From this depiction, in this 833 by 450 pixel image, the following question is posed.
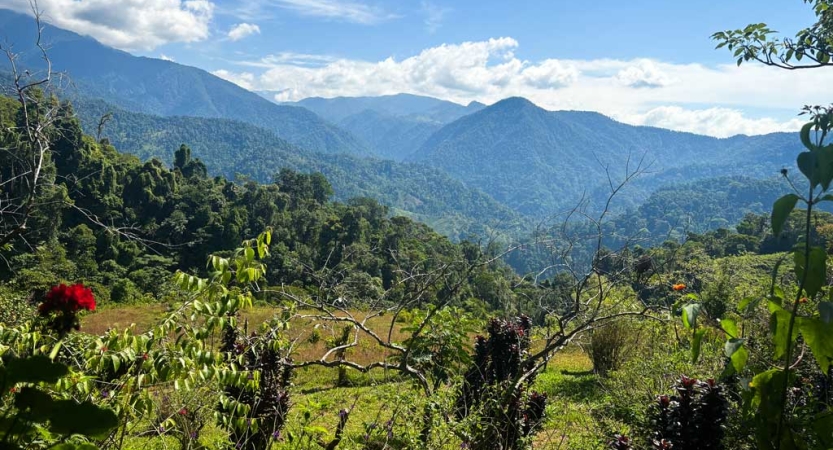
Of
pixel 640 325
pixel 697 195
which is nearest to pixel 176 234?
pixel 640 325

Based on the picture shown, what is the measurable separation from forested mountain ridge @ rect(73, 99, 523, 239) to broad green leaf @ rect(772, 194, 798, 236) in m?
132

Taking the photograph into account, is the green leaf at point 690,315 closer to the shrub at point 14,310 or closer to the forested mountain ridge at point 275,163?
the shrub at point 14,310

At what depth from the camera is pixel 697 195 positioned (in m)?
121

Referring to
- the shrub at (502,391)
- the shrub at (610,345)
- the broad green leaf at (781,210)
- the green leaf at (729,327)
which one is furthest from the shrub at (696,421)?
the shrub at (610,345)

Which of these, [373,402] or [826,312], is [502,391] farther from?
[373,402]

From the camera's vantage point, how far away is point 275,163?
155 m

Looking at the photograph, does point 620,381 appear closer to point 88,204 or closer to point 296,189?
point 88,204

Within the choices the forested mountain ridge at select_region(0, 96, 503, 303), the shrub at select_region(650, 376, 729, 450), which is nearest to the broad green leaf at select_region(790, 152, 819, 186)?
the shrub at select_region(650, 376, 729, 450)

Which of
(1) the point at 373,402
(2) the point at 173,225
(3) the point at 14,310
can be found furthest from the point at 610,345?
(2) the point at 173,225

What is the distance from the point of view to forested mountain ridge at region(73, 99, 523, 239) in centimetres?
14750

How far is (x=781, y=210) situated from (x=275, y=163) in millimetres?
161964

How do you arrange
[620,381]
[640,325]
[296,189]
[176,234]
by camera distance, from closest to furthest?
[620,381] → [640,325] → [176,234] → [296,189]

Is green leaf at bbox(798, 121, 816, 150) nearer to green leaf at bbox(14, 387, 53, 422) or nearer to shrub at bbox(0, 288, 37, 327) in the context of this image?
green leaf at bbox(14, 387, 53, 422)

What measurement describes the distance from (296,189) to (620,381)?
48866mm
